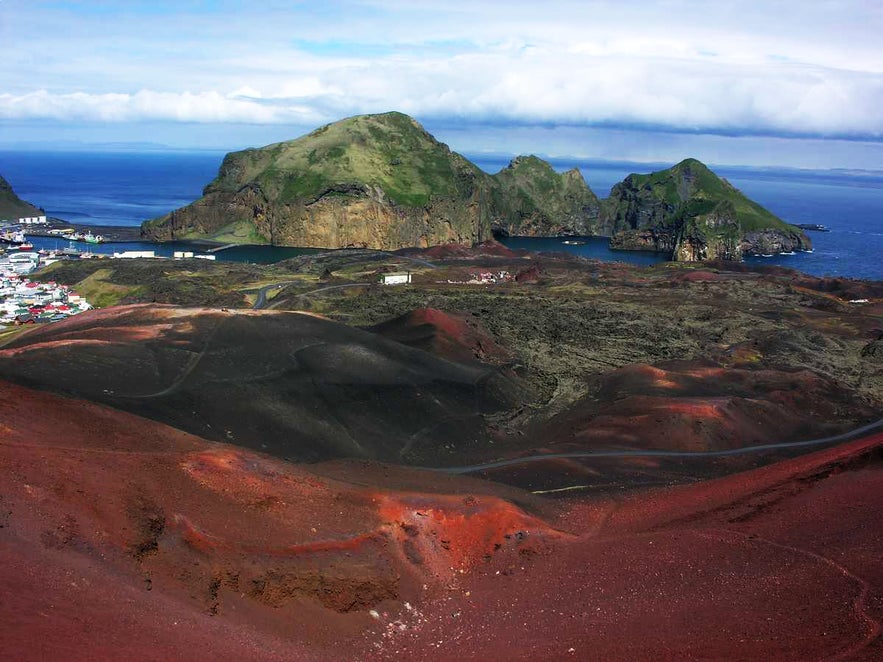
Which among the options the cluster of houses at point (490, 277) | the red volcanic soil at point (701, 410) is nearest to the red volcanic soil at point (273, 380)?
the red volcanic soil at point (701, 410)

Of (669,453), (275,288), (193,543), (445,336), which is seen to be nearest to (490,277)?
(275,288)

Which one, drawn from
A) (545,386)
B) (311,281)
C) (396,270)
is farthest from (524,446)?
(396,270)

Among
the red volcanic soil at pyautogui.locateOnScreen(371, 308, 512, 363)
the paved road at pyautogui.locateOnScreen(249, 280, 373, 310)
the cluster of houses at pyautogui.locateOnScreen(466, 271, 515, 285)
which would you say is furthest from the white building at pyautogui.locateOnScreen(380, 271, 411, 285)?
the red volcanic soil at pyautogui.locateOnScreen(371, 308, 512, 363)

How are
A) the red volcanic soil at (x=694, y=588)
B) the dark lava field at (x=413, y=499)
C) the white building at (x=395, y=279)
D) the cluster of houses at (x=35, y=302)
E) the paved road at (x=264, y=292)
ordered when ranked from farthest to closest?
1. the white building at (x=395, y=279)
2. the paved road at (x=264, y=292)
3. the cluster of houses at (x=35, y=302)
4. the red volcanic soil at (x=694, y=588)
5. the dark lava field at (x=413, y=499)

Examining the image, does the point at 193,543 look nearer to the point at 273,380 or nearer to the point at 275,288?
the point at 273,380

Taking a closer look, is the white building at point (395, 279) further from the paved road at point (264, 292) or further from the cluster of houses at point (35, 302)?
the cluster of houses at point (35, 302)

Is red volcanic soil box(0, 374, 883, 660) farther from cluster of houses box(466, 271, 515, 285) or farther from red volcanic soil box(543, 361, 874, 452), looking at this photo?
cluster of houses box(466, 271, 515, 285)
